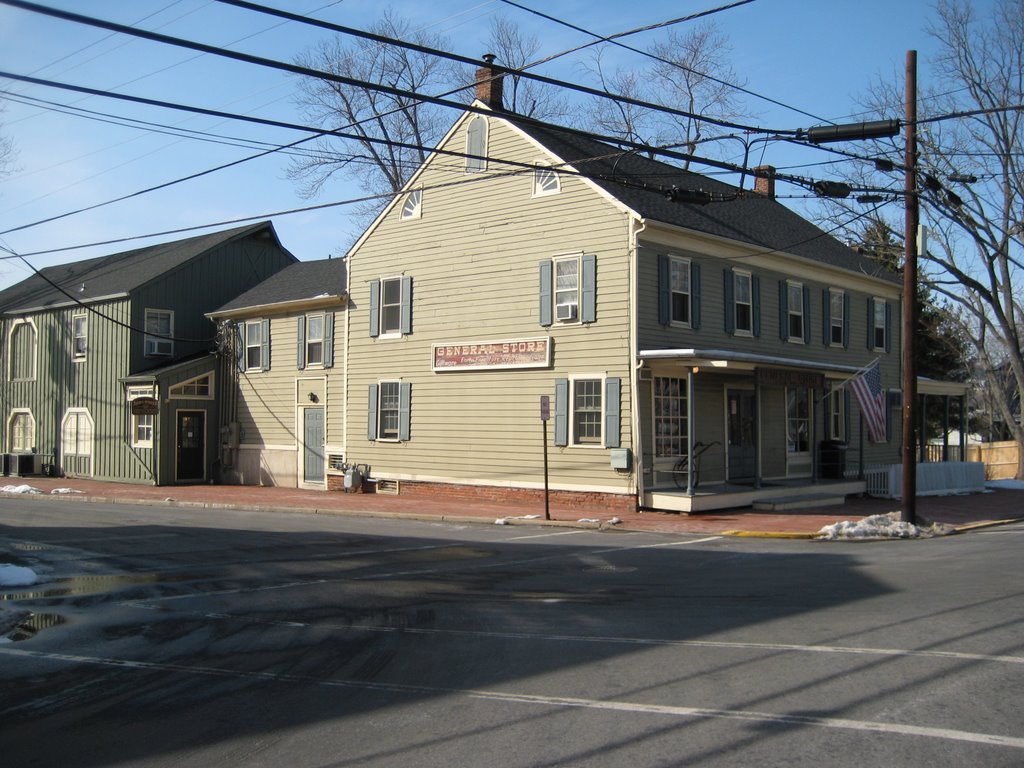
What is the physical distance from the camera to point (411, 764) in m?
5.45

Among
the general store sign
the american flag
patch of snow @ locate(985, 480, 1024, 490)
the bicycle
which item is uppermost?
the general store sign

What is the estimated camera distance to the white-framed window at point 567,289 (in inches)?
894

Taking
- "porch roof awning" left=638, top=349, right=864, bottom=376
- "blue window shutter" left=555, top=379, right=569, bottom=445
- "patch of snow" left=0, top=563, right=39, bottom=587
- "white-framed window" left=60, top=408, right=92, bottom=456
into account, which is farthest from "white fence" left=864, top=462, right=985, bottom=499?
"white-framed window" left=60, top=408, right=92, bottom=456

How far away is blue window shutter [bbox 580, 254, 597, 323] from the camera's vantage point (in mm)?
22172

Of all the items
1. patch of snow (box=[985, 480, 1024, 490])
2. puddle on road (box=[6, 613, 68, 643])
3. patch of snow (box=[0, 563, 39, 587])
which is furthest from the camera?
patch of snow (box=[985, 480, 1024, 490])

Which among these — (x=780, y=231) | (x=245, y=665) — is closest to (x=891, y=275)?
(x=780, y=231)

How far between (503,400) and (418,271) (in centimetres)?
486

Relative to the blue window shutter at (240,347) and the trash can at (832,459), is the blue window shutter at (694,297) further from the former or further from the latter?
the blue window shutter at (240,347)

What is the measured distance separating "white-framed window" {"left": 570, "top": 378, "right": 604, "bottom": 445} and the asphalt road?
749cm

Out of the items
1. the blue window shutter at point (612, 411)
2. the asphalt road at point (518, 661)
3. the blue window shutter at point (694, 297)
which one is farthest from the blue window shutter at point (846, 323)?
the asphalt road at point (518, 661)

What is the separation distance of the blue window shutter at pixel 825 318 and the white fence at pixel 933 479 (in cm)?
407

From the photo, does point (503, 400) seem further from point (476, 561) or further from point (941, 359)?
point (941, 359)

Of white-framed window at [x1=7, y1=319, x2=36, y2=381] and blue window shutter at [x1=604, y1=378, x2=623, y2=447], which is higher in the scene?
white-framed window at [x1=7, y1=319, x2=36, y2=381]

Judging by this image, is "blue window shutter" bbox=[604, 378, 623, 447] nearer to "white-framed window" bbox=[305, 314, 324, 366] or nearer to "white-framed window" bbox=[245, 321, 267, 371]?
"white-framed window" bbox=[305, 314, 324, 366]
